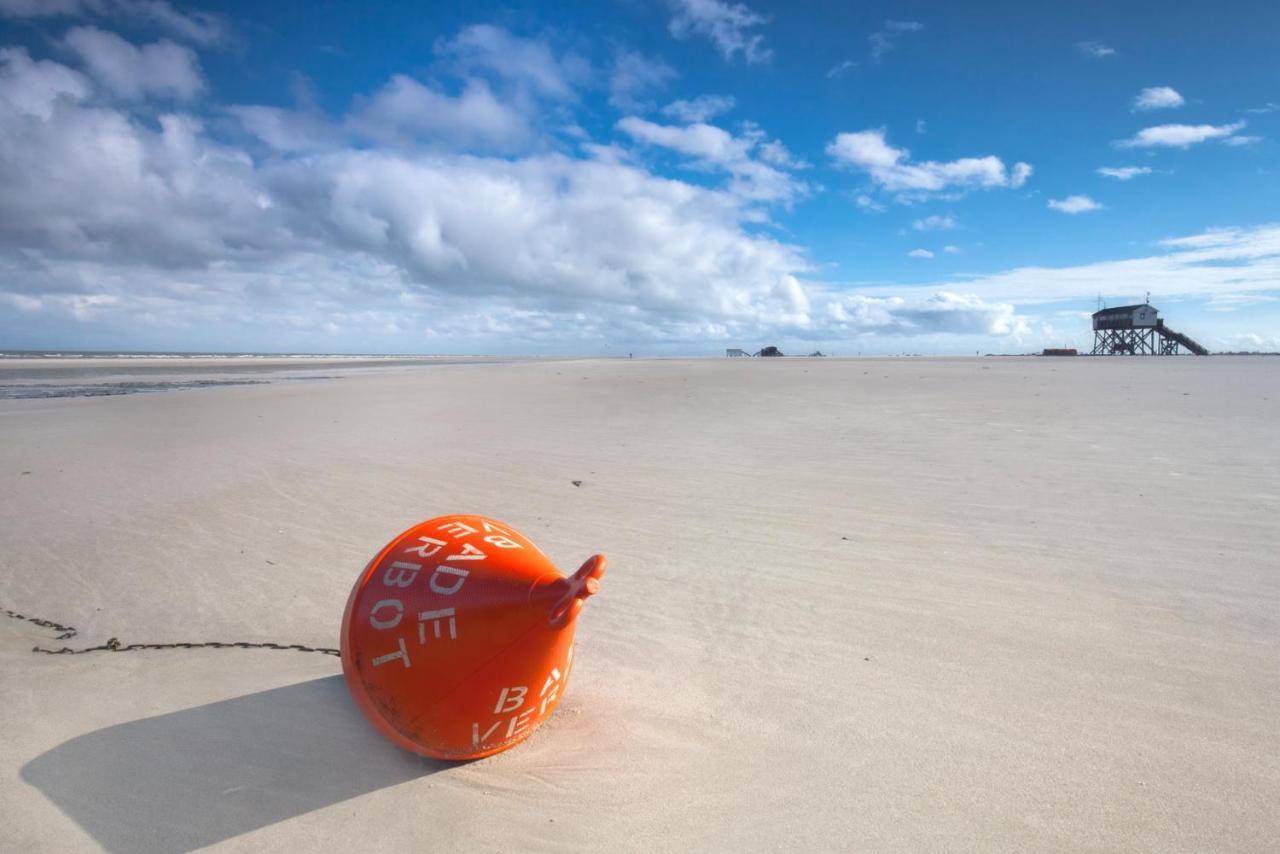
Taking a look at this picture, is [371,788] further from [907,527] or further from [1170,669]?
[907,527]

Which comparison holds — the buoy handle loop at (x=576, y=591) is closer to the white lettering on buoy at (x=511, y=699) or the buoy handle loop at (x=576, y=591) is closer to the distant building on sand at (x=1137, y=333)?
the white lettering on buoy at (x=511, y=699)

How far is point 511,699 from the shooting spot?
2.73 meters

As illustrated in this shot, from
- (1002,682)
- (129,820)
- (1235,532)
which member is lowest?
(129,820)

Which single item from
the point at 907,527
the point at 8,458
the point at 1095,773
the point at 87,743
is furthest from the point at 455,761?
the point at 8,458

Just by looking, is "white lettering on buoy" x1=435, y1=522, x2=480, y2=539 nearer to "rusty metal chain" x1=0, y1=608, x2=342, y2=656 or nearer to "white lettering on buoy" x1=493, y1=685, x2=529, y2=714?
"white lettering on buoy" x1=493, y1=685, x2=529, y2=714

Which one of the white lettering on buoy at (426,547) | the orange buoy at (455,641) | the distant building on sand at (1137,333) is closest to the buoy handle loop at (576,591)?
the orange buoy at (455,641)

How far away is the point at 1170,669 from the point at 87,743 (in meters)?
5.62

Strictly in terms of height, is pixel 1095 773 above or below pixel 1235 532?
below

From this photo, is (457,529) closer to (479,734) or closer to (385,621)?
(385,621)

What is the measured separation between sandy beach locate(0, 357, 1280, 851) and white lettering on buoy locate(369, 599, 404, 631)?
2.49 feet

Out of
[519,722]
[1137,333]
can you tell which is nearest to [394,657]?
[519,722]

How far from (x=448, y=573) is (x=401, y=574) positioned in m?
0.23

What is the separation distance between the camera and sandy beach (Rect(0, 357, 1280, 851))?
2.60 meters

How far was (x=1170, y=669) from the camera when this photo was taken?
3521 mm
